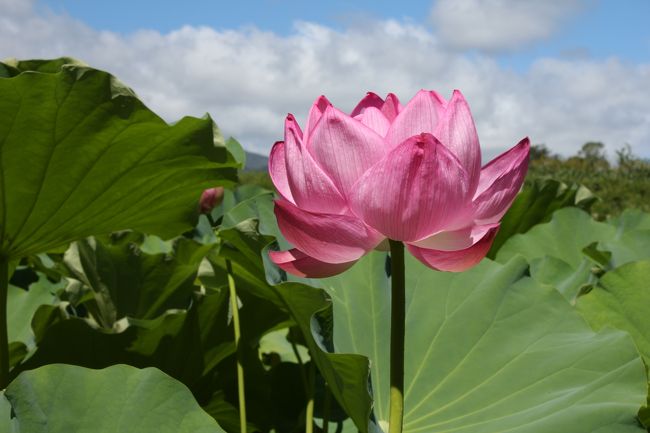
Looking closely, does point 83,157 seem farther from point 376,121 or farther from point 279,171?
point 376,121

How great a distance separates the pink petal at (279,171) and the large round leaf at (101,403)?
0.72 ft

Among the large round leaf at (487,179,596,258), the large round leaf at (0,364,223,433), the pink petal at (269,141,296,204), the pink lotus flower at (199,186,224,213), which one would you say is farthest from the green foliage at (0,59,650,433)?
the large round leaf at (487,179,596,258)

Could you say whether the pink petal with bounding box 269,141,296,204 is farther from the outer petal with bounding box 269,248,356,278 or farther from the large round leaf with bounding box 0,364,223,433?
the large round leaf with bounding box 0,364,223,433

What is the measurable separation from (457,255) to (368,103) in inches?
8.5

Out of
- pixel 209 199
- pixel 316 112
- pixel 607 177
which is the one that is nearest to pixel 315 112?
pixel 316 112

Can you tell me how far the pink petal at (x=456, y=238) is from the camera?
63cm

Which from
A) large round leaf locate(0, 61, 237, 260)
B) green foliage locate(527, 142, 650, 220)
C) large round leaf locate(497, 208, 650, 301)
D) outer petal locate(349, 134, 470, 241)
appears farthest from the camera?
green foliage locate(527, 142, 650, 220)

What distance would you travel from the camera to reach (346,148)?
2.03ft

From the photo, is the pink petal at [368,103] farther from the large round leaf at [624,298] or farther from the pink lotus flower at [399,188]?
the large round leaf at [624,298]

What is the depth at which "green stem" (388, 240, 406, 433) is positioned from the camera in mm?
616

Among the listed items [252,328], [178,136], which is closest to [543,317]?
[252,328]

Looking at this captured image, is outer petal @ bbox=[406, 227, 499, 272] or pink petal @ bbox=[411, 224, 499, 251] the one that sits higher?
pink petal @ bbox=[411, 224, 499, 251]

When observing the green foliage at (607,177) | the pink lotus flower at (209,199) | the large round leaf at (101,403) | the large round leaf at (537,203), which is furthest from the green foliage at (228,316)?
the green foliage at (607,177)

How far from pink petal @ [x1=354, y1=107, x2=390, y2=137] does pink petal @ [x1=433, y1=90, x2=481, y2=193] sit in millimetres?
63
